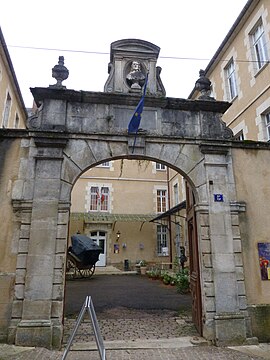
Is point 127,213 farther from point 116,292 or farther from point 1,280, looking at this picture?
point 1,280

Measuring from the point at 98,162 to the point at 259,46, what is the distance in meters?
8.12

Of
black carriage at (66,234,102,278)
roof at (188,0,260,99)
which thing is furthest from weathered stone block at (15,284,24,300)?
roof at (188,0,260,99)

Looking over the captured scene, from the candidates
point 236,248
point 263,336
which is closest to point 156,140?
point 236,248

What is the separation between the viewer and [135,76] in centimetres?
554

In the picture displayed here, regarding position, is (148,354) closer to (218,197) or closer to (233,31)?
(218,197)

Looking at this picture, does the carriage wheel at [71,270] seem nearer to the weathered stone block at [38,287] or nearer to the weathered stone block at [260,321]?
the weathered stone block at [38,287]

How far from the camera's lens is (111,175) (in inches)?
761

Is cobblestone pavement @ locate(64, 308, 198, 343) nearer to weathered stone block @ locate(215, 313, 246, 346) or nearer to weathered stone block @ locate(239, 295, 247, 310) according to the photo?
weathered stone block @ locate(215, 313, 246, 346)

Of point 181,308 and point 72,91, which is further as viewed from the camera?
point 181,308

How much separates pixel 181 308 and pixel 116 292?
9.57ft

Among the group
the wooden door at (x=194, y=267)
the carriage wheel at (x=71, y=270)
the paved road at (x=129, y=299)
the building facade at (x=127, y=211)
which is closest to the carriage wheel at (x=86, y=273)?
the carriage wheel at (x=71, y=270)

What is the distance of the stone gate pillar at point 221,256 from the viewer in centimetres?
434

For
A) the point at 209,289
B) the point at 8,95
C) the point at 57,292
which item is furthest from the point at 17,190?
the point at 8,95

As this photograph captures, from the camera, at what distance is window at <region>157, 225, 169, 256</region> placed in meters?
18.3
